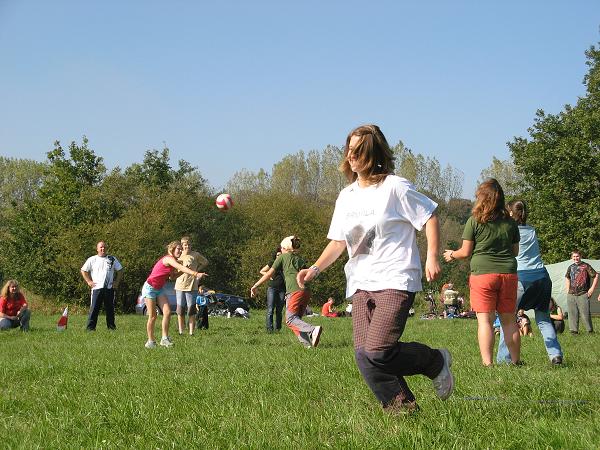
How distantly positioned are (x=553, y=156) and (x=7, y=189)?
185 ft

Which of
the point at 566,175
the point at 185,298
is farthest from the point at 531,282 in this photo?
the point at 566,175

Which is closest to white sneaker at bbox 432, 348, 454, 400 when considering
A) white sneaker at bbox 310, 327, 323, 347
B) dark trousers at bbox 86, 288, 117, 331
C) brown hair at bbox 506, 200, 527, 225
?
brown hair at bbox 506, 200, 527, 225

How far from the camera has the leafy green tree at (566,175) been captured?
38531 mm

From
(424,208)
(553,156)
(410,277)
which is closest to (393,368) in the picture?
(410,277)

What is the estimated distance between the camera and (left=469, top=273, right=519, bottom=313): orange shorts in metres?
7.70

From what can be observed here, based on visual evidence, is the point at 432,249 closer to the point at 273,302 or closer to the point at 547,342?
the point at 547,342

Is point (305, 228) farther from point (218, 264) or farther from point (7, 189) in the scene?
point (7, 189)

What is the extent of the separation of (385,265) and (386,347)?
→ 1.67 feet

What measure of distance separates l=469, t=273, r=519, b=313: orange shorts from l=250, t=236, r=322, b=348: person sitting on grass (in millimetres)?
2542

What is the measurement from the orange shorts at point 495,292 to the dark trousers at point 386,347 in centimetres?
299

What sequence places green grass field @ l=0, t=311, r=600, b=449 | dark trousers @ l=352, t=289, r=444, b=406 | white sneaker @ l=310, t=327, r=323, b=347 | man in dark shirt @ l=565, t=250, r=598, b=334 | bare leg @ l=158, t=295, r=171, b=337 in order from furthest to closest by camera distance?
man in dark shirt @ l=565, t=250, r=598, b=334, bare leg @ l=158, t=295, r=171, b=337, white sneaker @ l=310, t=327, r=323, b=347, dark trousers @ l=352, t=289, r=444, b=406, green grass field @ l=0, t=311, r=600, b=449

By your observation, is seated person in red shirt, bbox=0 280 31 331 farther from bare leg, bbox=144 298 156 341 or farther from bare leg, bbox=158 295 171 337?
bare leg, bbox=144 298 156 341

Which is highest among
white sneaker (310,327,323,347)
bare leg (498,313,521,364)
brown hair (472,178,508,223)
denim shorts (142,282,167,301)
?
brown hair (472,178,508,223)

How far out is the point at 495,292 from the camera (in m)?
7.73
